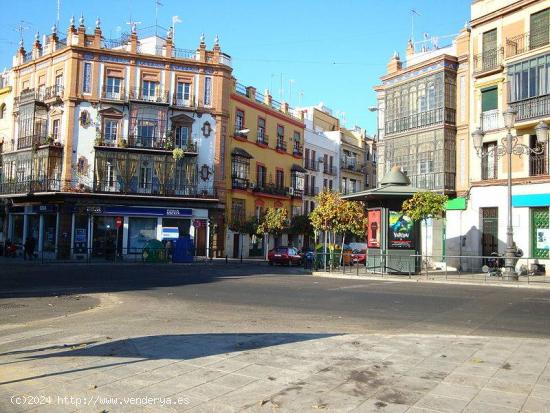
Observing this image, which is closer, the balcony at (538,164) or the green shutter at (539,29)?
the balcony at (538,164)

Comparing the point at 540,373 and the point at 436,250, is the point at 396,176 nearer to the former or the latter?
the point at 436,250

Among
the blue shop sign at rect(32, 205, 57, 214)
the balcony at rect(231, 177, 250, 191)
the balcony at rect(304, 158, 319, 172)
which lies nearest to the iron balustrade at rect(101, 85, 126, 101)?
the blue shop sign at rect(32, 205, 57, 214)

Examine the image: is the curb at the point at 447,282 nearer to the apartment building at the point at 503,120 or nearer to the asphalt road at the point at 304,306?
the asphalt road at the point at 304,306

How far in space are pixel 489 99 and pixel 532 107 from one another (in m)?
3.69

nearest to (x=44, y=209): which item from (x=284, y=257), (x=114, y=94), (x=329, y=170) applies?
(x=114, y=94)

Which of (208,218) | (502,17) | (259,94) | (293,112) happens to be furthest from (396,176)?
(293,112)

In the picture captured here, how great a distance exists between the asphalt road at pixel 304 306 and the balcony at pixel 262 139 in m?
32.6

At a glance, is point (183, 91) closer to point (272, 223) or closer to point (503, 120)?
point (272, 223)

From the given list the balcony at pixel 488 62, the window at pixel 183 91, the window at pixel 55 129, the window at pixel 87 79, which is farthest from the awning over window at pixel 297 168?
the balcony at pixel 488 62

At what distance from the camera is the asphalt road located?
10.2m

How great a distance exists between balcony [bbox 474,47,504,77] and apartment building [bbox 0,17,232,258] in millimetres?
21979

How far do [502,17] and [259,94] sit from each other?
27463mm

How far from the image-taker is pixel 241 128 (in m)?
49.4

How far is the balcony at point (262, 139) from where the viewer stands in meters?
51.7
